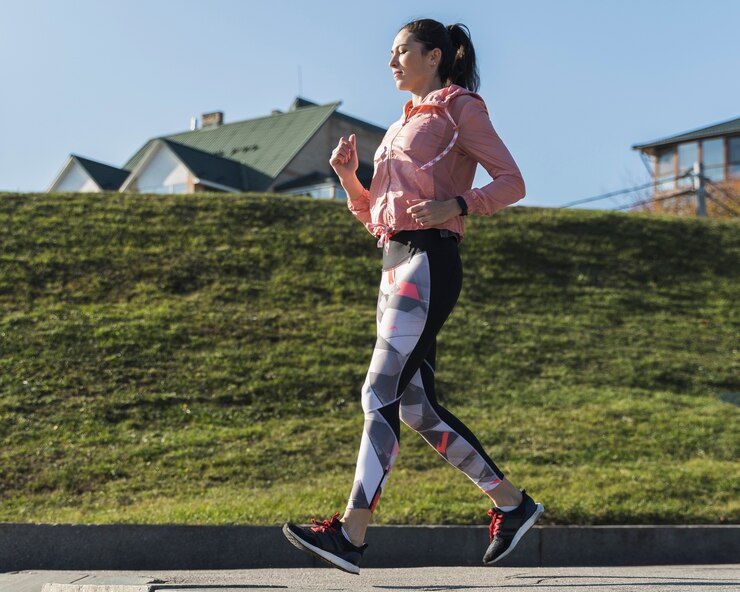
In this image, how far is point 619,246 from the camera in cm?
1683

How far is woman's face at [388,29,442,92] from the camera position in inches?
165

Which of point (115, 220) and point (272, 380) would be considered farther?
point (115, 220)

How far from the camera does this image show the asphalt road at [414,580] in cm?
402

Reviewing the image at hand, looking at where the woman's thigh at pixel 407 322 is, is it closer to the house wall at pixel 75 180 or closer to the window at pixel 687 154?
the house wall at pixel 75 180

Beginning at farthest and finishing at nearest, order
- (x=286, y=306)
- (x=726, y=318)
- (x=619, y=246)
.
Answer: (x=619, y=246) < (x=726, y=318) < (x=286, y=306)

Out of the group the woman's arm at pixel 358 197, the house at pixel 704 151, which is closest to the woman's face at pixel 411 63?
the woman's arm at pixel 358 197

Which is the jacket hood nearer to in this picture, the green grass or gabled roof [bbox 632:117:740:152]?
the green grass

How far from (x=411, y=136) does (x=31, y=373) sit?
750 cm

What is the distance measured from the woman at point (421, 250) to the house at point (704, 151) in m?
42.1

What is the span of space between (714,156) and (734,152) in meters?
0.99

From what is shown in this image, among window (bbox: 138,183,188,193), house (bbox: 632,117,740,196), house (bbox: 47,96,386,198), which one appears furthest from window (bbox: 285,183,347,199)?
house (bbox: 632,117,740,196)

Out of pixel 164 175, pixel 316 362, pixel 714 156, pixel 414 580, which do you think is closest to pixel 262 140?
pixel 164 175

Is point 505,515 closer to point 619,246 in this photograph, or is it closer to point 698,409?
point 698,409

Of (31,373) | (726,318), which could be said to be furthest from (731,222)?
(31,373)
